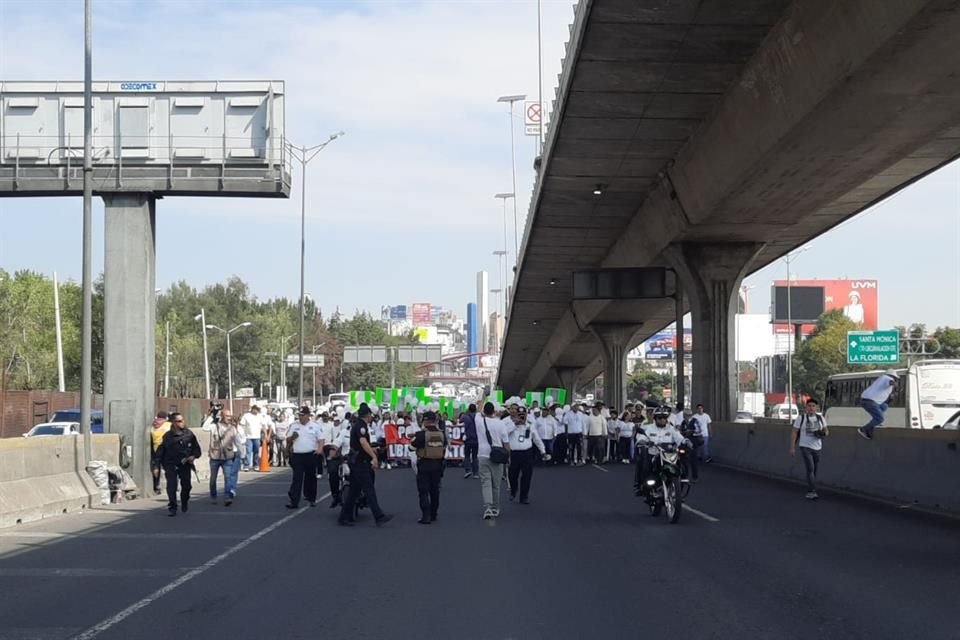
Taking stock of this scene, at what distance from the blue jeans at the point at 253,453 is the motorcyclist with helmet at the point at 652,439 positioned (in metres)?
17.6

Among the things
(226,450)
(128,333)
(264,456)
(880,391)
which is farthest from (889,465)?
(264,456)

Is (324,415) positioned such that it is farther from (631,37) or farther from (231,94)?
(631,37)

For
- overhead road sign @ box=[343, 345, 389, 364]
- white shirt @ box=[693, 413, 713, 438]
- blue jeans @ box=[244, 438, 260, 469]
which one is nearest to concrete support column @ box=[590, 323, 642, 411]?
overhead road sign @ box=[343, 345, 389, 364]

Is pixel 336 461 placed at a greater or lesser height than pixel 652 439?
lesser

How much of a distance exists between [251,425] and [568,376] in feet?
202

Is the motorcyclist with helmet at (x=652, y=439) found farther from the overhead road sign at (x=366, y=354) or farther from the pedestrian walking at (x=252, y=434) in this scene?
the overhead road sign at (x=366, y=354)

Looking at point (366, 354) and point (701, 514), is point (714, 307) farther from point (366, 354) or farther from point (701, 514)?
point (366, 354)

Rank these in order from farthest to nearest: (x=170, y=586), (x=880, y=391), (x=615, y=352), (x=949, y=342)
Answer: (x=949, y=342) < (x=615, y=352) < (x=880, y=391) < (x=170, y=586)

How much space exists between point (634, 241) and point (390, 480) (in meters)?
13.4

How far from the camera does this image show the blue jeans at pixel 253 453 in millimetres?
35156

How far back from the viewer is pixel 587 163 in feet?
100

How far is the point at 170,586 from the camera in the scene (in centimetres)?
1200

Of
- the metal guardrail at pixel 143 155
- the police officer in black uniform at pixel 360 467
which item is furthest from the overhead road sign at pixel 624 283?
the police officer in black uniform at pixel 360 467

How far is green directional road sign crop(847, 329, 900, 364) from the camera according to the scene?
62.1 metres
